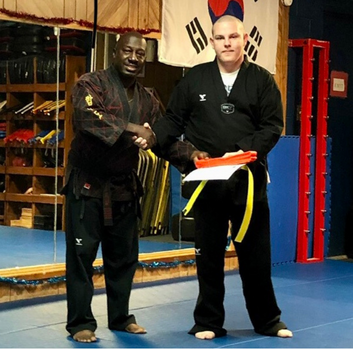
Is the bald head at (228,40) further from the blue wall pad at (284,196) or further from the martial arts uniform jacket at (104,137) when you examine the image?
the blue wall pad at (284,196)

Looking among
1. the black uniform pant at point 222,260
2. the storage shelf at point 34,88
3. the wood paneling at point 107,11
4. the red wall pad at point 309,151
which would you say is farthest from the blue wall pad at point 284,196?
the black uniform pant at point 222,260

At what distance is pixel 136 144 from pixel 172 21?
2.31m

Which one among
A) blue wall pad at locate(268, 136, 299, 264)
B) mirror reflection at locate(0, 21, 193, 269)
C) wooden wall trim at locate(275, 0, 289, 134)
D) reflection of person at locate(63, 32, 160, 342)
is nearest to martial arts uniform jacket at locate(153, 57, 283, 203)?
reflection of person at locate(63, 32, 160, 342)

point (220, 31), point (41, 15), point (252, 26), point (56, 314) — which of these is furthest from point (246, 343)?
point (252, 26)

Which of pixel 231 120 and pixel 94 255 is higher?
pixel 231 120

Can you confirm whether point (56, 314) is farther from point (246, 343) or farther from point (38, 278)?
point (246, 343)

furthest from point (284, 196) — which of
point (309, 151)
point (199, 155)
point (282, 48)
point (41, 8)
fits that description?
point (199, 155)

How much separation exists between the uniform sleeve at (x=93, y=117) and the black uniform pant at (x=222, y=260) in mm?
599

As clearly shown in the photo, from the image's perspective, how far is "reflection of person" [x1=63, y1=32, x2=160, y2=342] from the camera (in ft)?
14.3

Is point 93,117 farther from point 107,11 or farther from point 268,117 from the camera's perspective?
point 107,11

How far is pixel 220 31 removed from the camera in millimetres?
4312

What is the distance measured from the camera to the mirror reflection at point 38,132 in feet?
19.2

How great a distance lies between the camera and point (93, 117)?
4.28 metres

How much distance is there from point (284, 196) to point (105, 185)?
334cm
